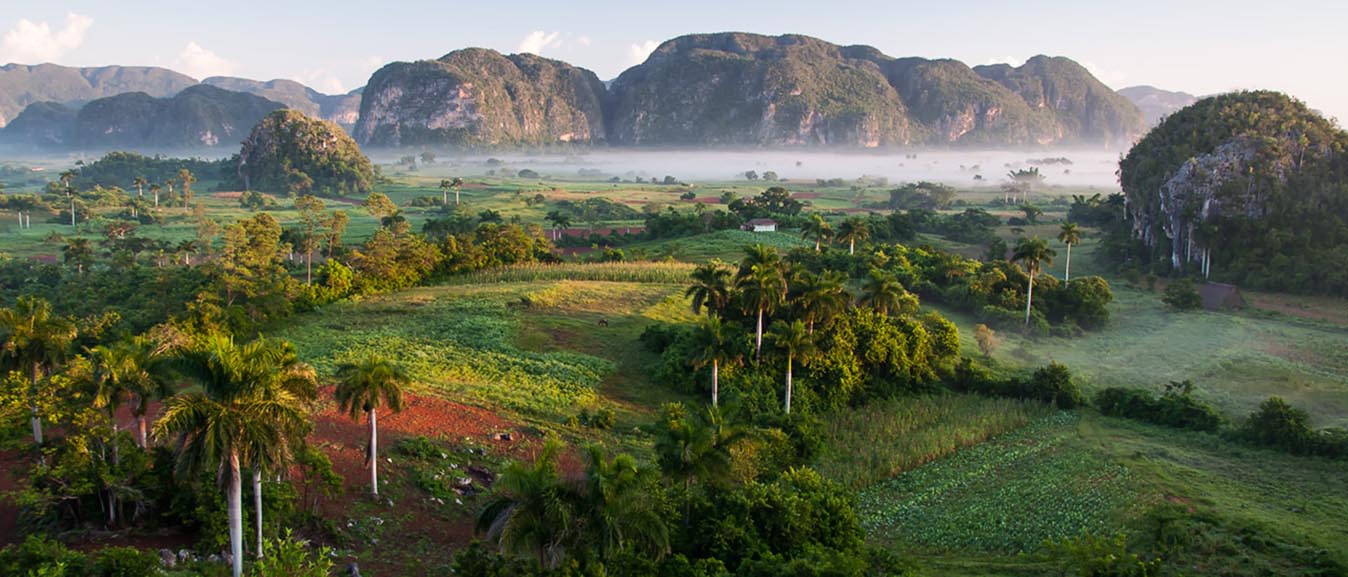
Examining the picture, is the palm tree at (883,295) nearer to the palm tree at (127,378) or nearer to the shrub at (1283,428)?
the shrub at (1283,428)

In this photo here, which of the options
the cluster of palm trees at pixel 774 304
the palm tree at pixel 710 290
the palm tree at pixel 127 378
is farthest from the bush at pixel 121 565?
the palm tree at pixel 710 290

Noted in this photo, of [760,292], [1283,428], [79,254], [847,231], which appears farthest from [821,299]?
[79,254]

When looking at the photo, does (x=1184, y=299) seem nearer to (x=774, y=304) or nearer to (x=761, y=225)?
(x=774, y=304)

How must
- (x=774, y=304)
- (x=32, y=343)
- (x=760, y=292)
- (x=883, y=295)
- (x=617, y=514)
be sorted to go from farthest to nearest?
(x=883, y=295) < (x=774, y=304) < (x=760, y=292) < (x=32, y=343) < (x=617, y=514)

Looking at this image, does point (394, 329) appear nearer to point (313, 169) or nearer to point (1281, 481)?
point (1281, 481)

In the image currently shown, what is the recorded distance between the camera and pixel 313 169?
139125 mm

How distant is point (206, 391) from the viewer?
14641 mm

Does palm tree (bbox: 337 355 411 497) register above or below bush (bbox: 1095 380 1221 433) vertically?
above

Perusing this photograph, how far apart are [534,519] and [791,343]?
1909cm

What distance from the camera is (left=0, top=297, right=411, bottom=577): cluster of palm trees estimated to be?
14.5 meters

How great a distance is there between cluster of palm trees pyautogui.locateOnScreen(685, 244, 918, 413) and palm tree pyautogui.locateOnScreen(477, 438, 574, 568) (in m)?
16.1

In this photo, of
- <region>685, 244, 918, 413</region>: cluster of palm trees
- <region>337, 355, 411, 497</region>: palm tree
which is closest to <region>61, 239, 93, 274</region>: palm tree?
<region>685, 244, 918, 413</region>: cluster of palm trees

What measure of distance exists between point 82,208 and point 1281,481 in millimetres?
112672

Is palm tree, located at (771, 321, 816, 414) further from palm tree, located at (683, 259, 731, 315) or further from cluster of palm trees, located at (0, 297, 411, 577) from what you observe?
cluster of palm trees, located at (0, 297, 411, 577)
